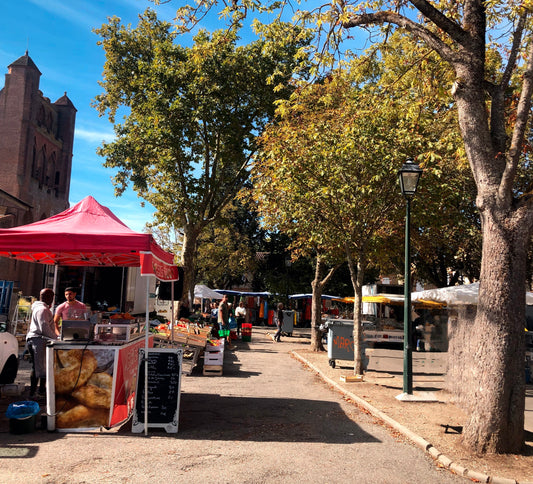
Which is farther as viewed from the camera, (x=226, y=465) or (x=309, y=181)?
(x=309, y=181)

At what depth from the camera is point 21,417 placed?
6477 mm

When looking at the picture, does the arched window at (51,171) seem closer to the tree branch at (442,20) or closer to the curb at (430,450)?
the curb at (430,450)

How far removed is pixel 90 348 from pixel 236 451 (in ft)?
8.41

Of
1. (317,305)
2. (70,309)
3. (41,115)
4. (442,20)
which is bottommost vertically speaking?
(70,309)

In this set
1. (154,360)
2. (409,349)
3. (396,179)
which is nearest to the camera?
(154,360)

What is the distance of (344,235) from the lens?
13.0 meters

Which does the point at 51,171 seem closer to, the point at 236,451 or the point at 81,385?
the point at 81,385

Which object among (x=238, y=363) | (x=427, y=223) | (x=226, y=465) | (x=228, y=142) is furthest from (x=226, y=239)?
(x=226, y=465)

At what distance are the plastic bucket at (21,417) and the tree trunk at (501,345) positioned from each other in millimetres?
5798

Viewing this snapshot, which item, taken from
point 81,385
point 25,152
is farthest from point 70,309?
point 25,152

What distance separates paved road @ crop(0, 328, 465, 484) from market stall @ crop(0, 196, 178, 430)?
15.8 inches

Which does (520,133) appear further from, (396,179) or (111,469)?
(111,469)

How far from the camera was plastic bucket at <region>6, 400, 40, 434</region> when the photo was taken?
6488 mm

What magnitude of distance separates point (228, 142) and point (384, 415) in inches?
664
